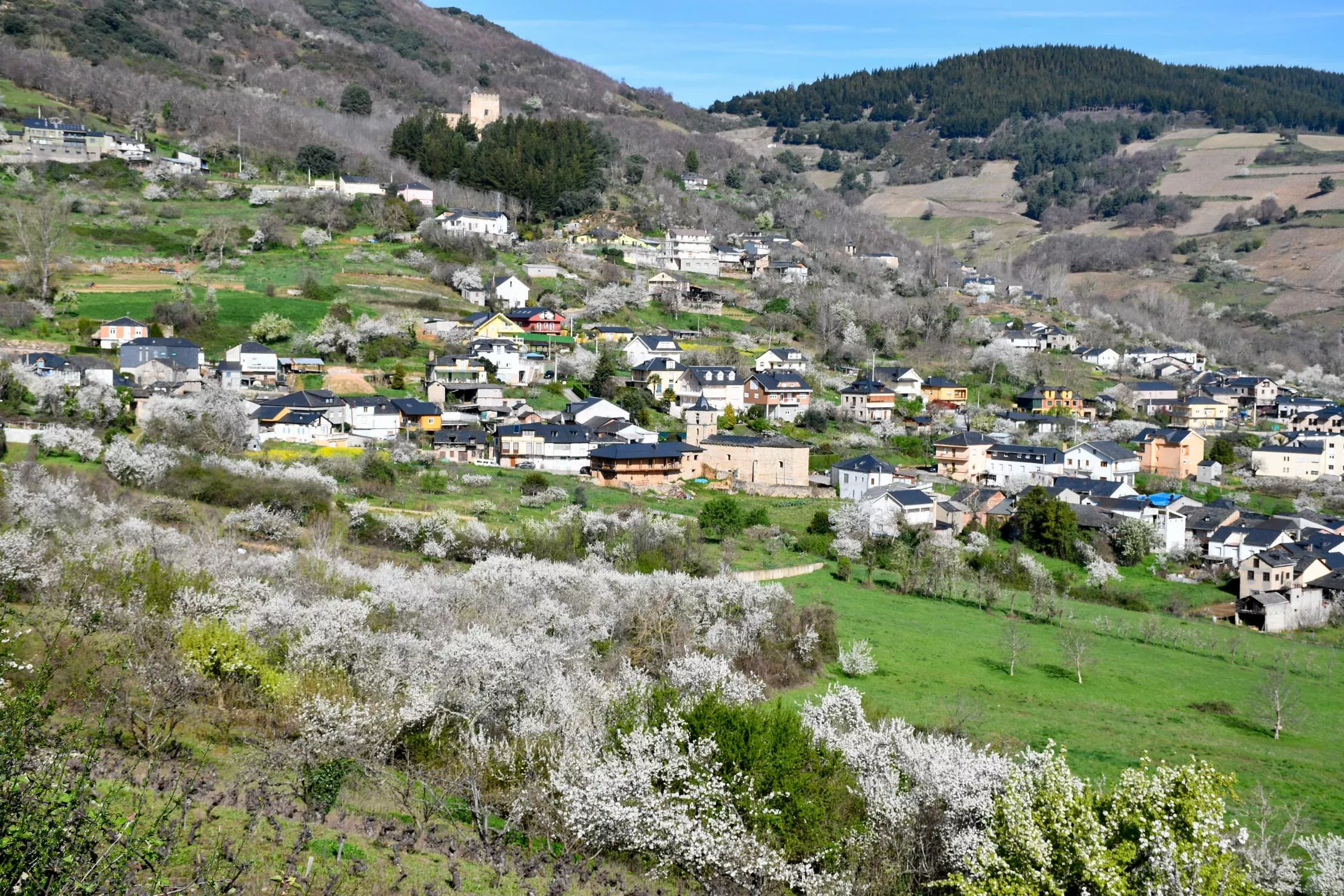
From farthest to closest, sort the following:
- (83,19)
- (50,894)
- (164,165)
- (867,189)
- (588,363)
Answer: (867,189) < (83,19) < (164,165) < (588,363) < (50,894)

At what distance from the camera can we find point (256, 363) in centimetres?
4556

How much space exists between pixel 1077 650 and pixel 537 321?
122 feet

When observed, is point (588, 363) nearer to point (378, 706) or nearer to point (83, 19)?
point (378, 706)

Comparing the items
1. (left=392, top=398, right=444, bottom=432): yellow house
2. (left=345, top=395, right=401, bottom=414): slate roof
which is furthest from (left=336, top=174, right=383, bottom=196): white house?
(left=345, top=395, right=401, bottom=414): slate roof

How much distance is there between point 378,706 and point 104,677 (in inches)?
153

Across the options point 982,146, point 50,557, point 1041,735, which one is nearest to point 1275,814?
point 1041,735

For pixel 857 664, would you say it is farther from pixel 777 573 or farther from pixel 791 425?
pixel 791 425

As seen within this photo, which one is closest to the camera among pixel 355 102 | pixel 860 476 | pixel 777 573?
pixel 777 573

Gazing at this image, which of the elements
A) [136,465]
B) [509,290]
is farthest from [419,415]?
[509,290]

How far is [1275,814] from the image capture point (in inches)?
704

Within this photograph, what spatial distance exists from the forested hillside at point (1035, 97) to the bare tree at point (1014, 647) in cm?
16697

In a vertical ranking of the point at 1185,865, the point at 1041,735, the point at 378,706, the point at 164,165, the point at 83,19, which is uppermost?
the point at 83,19

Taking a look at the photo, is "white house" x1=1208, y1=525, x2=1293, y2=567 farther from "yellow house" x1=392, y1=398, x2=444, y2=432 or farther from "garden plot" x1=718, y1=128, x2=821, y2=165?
"garden plot" x1=718, y1=128, x2=821, y2=165

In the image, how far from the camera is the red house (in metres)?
57.3
